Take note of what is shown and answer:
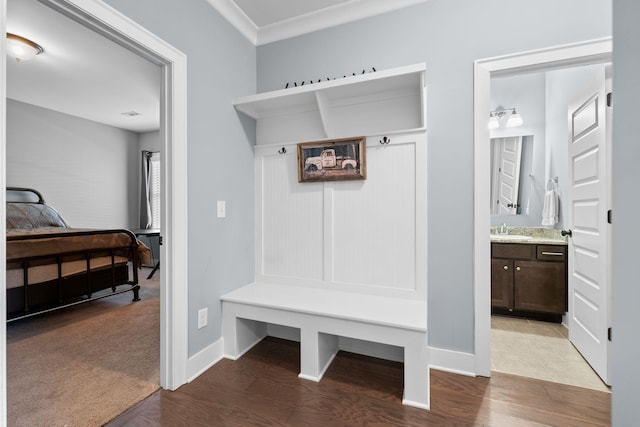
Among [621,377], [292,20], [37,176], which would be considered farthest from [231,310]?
[37,176]

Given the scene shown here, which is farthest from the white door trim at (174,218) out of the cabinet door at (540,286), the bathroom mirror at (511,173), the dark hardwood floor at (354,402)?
the bathroom mirror at (511,173)

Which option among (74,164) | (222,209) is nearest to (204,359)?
(222,209)

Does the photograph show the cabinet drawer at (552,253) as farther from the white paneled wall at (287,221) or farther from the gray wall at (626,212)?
the gray wall at (626,212)

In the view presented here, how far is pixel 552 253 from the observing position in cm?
281

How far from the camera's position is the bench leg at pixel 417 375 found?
5.34 feet

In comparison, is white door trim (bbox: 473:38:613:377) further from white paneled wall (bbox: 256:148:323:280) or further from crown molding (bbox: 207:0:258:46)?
crown molding (bbox: 207:0:258:46)

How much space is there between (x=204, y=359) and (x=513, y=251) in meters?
2.90

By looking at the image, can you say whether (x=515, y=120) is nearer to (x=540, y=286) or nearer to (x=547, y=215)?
(x=547, y=215)

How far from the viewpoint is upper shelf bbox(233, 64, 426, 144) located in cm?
198

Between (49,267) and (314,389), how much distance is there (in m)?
2.80

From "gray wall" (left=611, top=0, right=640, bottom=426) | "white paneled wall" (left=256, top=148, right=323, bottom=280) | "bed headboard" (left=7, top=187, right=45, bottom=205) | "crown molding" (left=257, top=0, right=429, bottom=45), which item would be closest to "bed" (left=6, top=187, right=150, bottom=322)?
"bed headboard" (left=7, top=187, right=45, bottom=205)

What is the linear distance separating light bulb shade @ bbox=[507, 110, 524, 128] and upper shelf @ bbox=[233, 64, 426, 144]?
1962 mm

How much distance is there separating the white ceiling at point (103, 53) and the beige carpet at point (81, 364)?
2.53 meters

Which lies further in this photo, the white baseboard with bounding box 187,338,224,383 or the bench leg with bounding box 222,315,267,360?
the bench leg with bounding box 222,315,267,360
